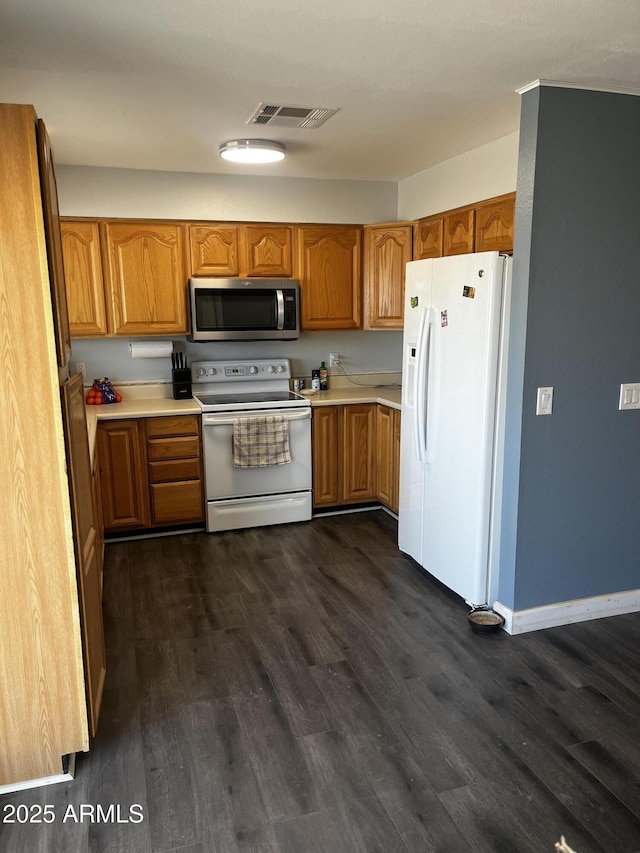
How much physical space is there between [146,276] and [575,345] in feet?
9.32

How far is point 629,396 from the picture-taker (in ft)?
9.88

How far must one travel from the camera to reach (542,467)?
2.94 m

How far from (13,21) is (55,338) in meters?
1.07

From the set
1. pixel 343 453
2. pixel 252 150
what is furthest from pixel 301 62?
pixel 343 453

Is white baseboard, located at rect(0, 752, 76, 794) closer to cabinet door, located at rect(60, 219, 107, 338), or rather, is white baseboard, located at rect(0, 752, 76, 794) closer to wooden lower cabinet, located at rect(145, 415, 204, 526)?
wooden lower cabinet, located at rect(145, 415, 204, 526)

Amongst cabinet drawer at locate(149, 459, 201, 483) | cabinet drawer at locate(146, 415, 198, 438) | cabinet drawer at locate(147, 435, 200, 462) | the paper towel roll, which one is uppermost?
the paper towel roll

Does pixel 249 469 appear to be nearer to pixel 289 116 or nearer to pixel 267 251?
pixel 267 251


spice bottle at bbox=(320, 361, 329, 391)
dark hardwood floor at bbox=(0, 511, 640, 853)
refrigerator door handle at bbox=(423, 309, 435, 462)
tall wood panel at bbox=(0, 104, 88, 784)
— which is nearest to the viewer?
tall wood panel at bbox=(0, 104, 88, 784)

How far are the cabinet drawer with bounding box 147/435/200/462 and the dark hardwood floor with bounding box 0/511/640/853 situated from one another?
93 centimetres

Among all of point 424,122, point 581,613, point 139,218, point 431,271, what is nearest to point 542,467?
point 581,613

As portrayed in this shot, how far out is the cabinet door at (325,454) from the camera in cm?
455

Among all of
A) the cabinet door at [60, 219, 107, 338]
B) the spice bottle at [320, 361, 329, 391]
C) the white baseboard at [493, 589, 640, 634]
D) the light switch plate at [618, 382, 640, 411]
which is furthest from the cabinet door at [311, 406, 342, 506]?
the light switch plate at [618, 382, 640, 411]

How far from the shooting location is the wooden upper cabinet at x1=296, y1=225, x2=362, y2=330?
468 cm

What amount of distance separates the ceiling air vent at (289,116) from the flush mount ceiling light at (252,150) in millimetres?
307
